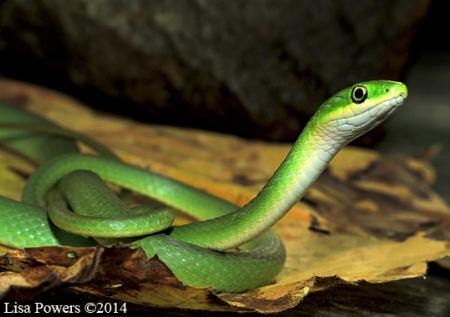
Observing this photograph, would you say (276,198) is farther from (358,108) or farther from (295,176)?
(358,108)

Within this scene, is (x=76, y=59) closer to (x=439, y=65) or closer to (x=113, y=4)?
(x=113, y=4)

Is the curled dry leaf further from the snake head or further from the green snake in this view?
the snake head

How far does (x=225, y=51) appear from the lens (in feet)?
16.7

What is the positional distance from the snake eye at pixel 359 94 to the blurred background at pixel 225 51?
84.0 inches

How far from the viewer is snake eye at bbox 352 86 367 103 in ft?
9.34

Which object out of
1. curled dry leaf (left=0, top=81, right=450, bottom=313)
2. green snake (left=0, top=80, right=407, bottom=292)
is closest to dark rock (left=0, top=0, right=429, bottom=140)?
curled dry leaf (left=0, top=81, right=450, bottom=313)

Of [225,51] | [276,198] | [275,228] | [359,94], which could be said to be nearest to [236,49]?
[225,51]

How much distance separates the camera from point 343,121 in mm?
2859

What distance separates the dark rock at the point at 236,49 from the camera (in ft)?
16.5

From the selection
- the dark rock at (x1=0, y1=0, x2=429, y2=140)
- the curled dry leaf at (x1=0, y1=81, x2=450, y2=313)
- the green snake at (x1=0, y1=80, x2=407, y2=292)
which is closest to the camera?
the curled dry leaf at (x1=0, y1=81, x2=450, y2=313)

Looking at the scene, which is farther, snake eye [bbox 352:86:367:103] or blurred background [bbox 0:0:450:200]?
blurred background [bbox 0:0:450:200]

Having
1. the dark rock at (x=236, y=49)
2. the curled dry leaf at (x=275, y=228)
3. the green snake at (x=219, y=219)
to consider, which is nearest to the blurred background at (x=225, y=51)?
the dark rock at (x=236, y=49)

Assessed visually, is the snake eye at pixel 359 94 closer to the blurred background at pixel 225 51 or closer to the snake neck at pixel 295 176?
the snake neck at pixel 295 176

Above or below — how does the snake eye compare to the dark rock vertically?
below
